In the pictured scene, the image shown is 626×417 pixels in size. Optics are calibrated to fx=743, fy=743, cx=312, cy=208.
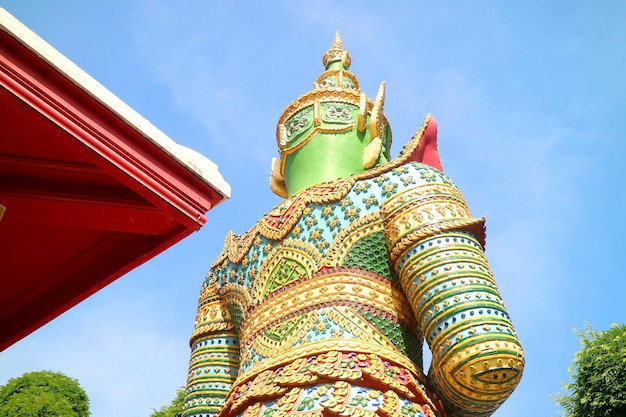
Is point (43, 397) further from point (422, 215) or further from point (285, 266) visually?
point (422, 215)

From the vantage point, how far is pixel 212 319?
18.1ft

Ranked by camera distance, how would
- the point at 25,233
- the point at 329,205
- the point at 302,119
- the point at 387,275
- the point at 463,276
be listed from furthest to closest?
the point at 302,119 → the point at 329,205 → the point at 387,275 → the point at 463,276 → the point at 25,233

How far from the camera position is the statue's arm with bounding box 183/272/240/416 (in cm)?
513

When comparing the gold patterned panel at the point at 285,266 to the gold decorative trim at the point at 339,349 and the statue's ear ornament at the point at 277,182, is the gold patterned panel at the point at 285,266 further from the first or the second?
the statue's ear ornament at the point at 277,182

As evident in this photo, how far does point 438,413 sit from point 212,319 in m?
1.92

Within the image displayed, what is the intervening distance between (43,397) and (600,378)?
29.9 feet

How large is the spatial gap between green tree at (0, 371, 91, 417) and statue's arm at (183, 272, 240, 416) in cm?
805

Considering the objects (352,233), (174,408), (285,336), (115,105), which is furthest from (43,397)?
(115,105)

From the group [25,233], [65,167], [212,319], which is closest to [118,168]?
[65,167]

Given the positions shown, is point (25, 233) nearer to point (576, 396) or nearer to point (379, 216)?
point (379, 216)

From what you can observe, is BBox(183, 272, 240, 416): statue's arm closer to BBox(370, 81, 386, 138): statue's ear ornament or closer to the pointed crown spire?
BBox(370, 81, 386, 138): statue's ear ornament

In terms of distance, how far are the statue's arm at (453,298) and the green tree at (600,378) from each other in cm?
421

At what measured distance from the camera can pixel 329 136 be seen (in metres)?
5.96

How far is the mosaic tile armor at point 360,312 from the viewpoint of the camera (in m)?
4.13
